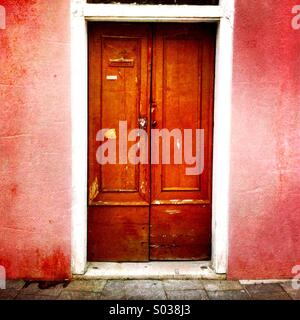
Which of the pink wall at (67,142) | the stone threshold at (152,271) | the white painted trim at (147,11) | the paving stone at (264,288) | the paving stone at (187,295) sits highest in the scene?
the white painted trim at (147,11)

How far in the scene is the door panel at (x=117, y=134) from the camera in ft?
13.9

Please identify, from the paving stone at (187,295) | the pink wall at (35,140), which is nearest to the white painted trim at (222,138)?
the paving stone at (187,295)

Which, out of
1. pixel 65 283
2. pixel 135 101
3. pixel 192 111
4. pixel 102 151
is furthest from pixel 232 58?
pixel 65 283

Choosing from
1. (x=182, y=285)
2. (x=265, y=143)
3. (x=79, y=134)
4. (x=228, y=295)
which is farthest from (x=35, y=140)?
(x=228, y=295)

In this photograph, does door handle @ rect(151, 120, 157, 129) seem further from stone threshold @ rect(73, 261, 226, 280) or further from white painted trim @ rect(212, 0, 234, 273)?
stone threshold @ rect(73, 261, 226, 280)

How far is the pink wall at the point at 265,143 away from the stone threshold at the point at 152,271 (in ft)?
1.03

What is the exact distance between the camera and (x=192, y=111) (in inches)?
170

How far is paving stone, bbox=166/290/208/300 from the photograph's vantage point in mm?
3777

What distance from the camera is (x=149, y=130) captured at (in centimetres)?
432

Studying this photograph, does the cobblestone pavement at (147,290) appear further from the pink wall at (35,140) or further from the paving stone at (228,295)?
the pink wall at (35,140)

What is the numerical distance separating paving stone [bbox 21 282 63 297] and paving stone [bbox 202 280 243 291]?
1.42m

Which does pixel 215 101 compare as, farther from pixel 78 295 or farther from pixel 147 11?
pixel 78 295
